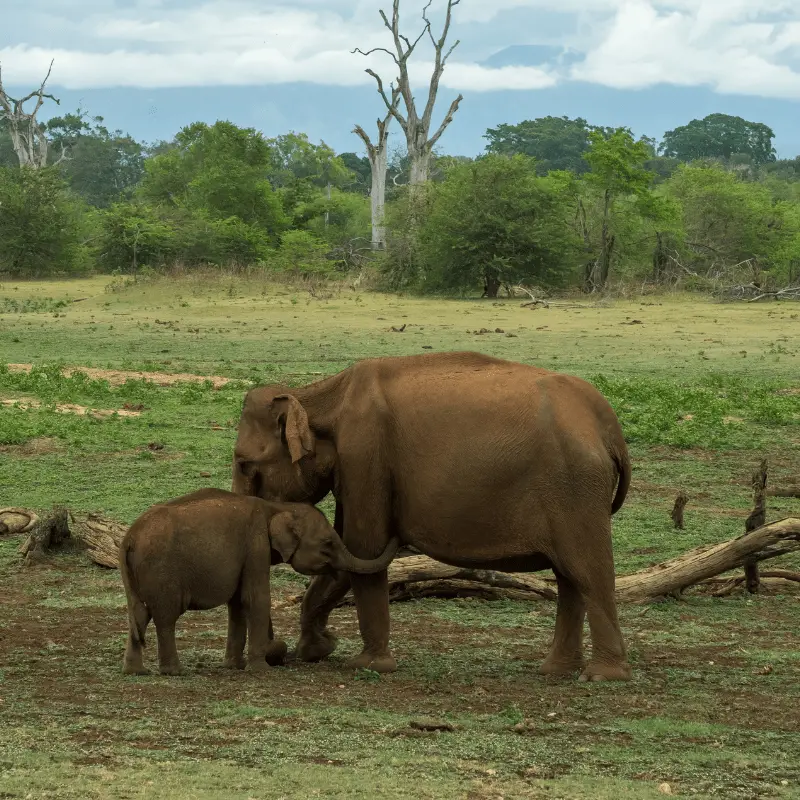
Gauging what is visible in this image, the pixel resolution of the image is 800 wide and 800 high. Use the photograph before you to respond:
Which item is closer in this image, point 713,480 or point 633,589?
point 633,589

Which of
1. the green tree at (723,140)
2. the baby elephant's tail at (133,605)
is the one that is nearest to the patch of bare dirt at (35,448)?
the baby elephant's tail at (133,605)

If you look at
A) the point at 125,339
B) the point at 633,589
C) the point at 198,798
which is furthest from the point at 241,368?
the point at 198,798

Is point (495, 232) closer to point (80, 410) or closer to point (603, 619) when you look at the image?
point (80, 410)

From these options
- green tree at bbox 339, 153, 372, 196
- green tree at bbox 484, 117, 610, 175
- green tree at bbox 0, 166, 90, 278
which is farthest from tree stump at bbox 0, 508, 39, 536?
green tree at bbox 484, 117, 610, 175

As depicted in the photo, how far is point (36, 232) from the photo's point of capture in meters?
51.8

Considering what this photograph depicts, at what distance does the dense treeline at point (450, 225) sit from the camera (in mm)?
46438

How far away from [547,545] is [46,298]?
3720 cm

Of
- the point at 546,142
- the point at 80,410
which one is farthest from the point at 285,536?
the point at 546,142

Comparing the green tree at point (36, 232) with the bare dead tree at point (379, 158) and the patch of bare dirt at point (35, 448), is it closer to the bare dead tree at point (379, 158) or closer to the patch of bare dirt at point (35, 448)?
the bare dead tree at point (379, 158)

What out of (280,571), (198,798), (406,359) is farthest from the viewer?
(280,571)

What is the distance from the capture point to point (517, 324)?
35.2 meters

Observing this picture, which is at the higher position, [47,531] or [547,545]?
[547,545]

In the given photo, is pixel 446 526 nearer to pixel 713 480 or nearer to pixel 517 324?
pixel 713 480

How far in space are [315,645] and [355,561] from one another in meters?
0.75
